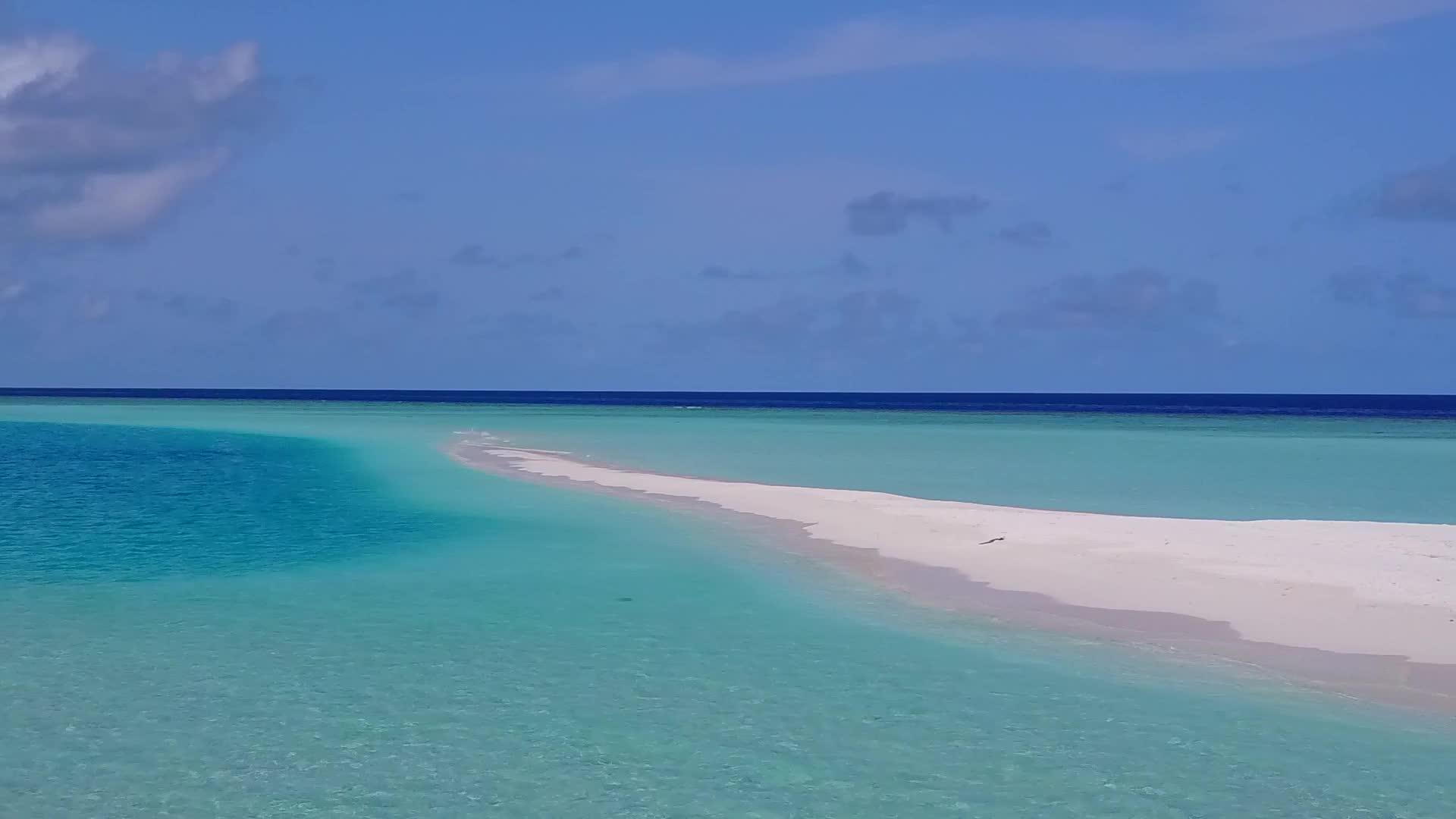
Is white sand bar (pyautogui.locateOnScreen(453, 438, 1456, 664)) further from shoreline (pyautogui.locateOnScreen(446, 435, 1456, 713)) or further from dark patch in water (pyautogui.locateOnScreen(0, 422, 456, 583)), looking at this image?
dark patch in water (pyautogui.locateOnScreen(0, 422, 456, 583))

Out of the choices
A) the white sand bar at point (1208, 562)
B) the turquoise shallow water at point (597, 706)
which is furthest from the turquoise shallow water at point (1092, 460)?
the turquoise shallow water at point (597, 706)

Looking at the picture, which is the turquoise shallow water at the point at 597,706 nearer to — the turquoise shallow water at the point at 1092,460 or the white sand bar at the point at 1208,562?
the white sand bar at the point at 1208,562

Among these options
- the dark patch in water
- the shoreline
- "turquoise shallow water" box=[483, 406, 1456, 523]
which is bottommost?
the dark patch in water

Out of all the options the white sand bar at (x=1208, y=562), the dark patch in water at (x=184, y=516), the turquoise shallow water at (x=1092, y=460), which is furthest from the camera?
the turquoise shallow water at (x=1092, y=460)

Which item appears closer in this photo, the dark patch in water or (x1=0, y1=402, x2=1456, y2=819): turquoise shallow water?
(x1=0, y1=402, x2=1456, y2=819): turquoise shallow water

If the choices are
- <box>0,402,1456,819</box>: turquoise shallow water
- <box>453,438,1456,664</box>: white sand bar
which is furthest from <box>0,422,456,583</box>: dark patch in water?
<box>453,438,1456,664</box>: white sand bar

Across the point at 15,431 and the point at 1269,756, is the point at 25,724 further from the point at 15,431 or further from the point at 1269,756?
the point at 15,431

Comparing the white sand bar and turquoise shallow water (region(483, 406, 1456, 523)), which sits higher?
turquoise shallow water (region(483, 406, 1456, 523))
